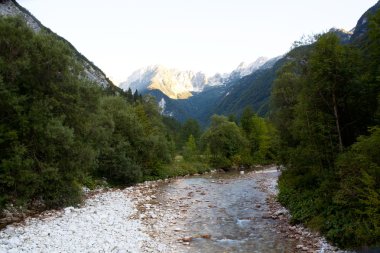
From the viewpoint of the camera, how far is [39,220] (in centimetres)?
1884

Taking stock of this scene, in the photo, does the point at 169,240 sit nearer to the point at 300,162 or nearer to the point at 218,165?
the point at 300,162

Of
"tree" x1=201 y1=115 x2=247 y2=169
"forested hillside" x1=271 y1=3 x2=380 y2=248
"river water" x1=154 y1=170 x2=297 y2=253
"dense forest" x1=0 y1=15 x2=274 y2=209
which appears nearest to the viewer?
"forested hillside" x1=271 y1=3 x2=380 y2=248

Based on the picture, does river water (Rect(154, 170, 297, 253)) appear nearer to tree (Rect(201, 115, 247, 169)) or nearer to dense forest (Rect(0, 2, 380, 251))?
dense forest (Rect(0, 2, 380, 251))

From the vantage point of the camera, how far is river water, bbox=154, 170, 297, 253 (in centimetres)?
1766

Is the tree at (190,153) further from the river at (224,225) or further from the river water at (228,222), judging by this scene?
the river at (224,225)

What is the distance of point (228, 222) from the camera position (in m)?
23.0

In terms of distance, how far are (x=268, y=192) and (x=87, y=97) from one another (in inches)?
828

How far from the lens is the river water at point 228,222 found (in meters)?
17.7

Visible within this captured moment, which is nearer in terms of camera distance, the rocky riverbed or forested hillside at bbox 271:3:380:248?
forested hillside at bbox 271:3:380:248

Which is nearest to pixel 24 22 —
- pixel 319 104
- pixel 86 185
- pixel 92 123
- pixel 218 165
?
pixel 92 123

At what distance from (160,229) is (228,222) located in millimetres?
5015

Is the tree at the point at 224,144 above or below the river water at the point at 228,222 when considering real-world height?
above

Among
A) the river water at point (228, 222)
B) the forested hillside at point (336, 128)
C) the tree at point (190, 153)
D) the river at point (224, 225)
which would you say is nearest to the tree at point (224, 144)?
the tree at point (190, 153)

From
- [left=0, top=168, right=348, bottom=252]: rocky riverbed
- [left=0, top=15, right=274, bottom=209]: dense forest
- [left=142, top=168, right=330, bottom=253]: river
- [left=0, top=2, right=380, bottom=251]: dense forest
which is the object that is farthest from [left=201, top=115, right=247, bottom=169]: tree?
[left=0, top=15, right=274, bottom=209]: dense forest
